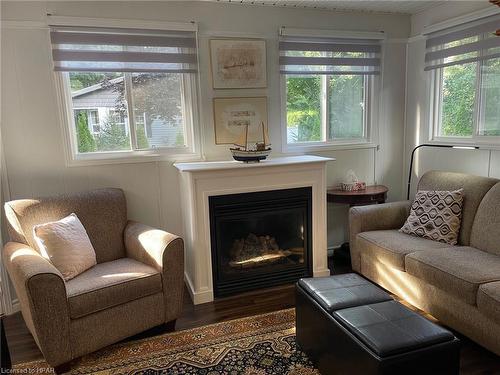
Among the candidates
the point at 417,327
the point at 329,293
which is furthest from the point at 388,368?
the point at 329,293

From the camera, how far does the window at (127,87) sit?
9.44 ft

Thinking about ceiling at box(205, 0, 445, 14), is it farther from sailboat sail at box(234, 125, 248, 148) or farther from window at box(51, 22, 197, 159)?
sailboat sail at box(234, 125, 248, 148)

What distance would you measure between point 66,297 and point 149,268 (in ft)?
1.82

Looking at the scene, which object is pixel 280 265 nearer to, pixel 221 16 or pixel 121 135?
pixel 121 135

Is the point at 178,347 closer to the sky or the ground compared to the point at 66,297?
closer to the ground

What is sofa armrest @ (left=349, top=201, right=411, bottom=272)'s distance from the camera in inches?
125

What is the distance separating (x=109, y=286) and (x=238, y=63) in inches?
81.6

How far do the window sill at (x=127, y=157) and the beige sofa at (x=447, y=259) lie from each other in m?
1.52

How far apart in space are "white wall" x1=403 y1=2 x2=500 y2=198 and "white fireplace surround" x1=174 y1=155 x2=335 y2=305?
4.06ft

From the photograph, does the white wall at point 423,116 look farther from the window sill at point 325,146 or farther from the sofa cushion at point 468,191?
the window sill at point 325,146

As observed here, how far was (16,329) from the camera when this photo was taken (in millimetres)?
2625

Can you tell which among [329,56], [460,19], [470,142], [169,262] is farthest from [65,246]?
[460,19]

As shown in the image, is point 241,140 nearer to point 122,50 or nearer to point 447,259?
point 122,50

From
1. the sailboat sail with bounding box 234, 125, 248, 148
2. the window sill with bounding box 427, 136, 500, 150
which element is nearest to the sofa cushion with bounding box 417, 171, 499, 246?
the window sill with bounding box 427, 136, 500, 150
